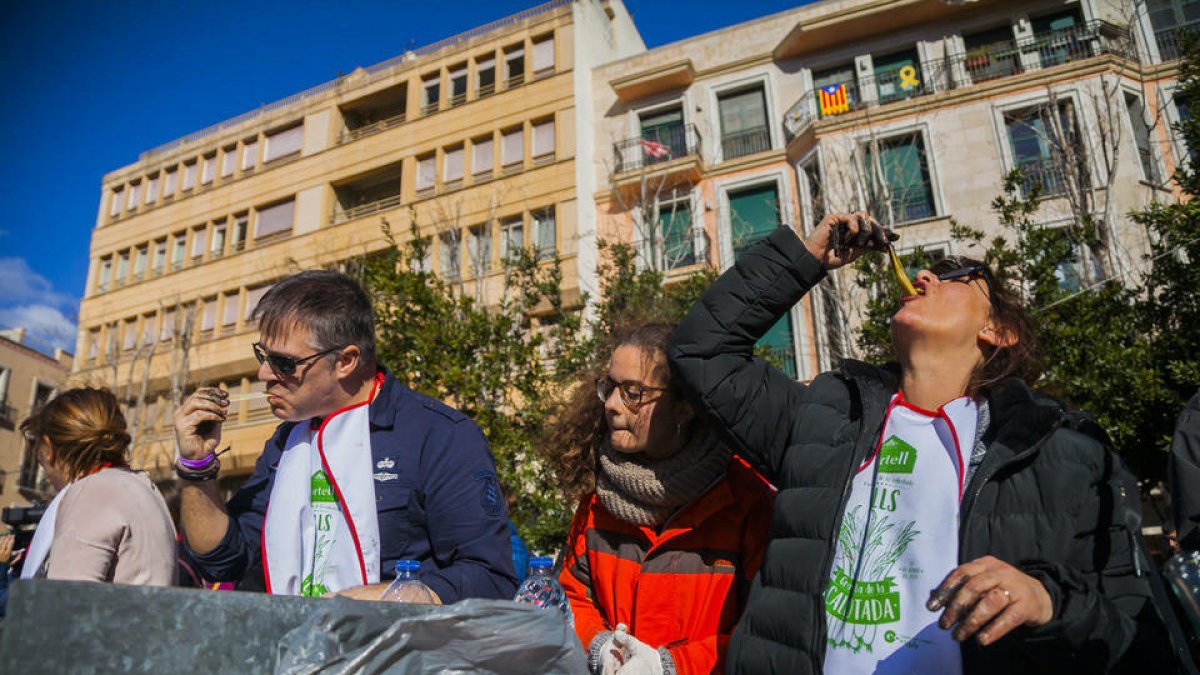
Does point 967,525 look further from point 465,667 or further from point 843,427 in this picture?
point 465,667

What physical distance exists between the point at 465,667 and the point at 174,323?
28.0 m

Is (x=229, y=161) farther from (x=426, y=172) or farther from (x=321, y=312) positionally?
(x=321, y=312)

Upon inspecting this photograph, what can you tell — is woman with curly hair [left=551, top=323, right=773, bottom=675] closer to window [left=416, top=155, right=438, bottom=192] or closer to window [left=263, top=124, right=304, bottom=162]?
window [left=416, top=155, right=438, bottom=192]

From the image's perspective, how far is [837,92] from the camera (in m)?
18.9

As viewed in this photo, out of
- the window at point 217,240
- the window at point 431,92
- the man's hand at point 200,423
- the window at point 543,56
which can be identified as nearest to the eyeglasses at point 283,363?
the man's hand at point 200,423

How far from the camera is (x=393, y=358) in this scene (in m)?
11.9

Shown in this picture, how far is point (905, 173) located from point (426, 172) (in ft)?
45.3

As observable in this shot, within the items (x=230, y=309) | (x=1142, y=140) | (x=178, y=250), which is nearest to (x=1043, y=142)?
(x=1142, y=140)

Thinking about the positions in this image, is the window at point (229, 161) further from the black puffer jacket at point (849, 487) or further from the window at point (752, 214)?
the black puffer jacket at point (849, 487)

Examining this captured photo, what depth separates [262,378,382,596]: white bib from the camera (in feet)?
7.82

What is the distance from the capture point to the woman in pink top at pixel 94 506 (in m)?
2.69

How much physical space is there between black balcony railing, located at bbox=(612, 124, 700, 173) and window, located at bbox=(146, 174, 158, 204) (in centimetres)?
1965

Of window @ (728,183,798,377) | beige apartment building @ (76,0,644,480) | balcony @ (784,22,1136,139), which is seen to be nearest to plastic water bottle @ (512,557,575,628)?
window @ (728,183,798,377)

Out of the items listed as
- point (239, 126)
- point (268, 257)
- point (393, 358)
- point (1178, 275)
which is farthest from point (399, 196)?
point (1178, 275)
